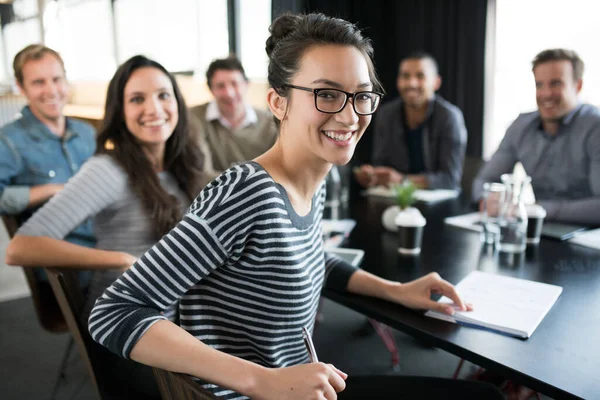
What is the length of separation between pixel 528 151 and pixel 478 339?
1733 millimetres

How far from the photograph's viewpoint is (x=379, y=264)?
4.96 ft

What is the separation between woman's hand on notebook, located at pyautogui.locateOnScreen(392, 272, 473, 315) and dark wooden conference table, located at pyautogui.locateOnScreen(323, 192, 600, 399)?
0.02 meters

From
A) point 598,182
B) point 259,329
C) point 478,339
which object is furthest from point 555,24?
point 259,329

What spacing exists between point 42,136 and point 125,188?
1099mm

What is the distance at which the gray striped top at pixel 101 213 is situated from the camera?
144 centimetres

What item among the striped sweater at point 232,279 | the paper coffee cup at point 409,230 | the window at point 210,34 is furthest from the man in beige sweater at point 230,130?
the window at point 210,34

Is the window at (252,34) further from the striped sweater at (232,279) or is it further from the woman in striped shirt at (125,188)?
the striped sweater at (232,279)

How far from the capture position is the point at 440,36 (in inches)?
169

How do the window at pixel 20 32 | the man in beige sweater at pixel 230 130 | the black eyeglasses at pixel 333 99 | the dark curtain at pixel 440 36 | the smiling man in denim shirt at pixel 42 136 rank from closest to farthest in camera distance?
the black eyeglasses at pixel 333 99 → the smiling man in denim shirt at pixel 42 136 → the man in beige sweater at pixel 230 130 → the dark curtain at pixel 440 36 → the window at pixel 20 32

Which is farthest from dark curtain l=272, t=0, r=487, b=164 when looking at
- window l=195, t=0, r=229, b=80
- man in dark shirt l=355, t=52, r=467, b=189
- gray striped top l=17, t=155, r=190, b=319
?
gray striped top l=17, t=155, r=190, b=319

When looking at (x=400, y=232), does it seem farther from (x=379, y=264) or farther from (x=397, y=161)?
(x=397, y=161)

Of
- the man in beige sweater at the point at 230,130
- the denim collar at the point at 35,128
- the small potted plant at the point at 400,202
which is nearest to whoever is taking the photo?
the small potted plant at the point at 400,202

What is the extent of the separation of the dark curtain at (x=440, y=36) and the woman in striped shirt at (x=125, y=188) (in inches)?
87.0

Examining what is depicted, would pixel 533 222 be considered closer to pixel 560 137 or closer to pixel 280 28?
pixel 560 137
